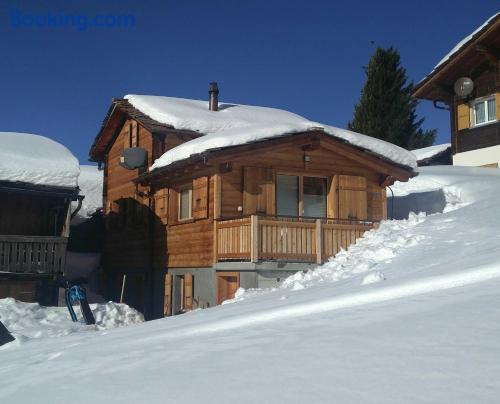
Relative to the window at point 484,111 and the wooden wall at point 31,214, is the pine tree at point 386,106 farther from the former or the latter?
the wooden wall at point 31,214

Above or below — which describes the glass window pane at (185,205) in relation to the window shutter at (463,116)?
below

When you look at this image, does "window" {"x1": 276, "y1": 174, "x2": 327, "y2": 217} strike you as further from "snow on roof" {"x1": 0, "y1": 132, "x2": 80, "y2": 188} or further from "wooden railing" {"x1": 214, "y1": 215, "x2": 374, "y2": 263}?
"snow on roof" {"x1": 0, "y1": 132, "x2": 80, "y2": 188}

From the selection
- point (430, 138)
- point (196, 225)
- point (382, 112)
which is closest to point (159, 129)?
point (196, 225)

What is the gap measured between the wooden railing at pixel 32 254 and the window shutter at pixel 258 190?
5.15m

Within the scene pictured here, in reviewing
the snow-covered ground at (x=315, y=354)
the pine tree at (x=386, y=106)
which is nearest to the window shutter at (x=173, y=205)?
the snow-covered ground at (x=315, y=354)

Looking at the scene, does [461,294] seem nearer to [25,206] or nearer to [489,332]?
[489,332]

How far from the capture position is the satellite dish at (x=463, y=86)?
80.6ft

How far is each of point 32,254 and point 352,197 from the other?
345 inches

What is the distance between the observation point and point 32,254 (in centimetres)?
1598

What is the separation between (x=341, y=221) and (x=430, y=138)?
32.5m

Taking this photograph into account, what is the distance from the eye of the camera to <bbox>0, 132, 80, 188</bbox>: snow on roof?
16266 millimetres

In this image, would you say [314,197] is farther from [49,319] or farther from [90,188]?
[90,188]

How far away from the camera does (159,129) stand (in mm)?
18531

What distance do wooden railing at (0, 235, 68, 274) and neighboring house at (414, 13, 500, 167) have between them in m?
16.7
